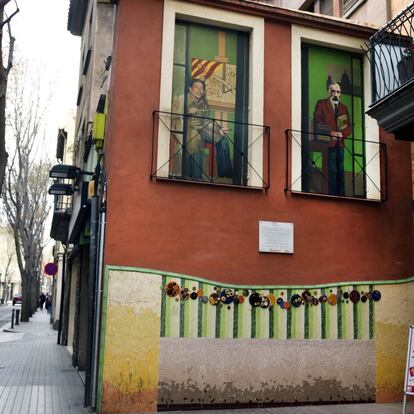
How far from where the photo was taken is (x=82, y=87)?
1875 cm

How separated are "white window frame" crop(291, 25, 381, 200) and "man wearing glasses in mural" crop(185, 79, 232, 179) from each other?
1252 millimetres

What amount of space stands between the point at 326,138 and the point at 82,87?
10550mm

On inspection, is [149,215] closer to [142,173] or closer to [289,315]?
[142,173]

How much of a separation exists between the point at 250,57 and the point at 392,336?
5652 mm

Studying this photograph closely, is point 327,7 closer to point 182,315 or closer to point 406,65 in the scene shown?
point 406,65

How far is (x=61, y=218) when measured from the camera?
741 inches

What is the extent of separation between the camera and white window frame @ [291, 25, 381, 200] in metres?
10.3

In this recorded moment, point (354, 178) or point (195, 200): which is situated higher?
point (354, 178)

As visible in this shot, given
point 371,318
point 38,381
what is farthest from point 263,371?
point 38,381

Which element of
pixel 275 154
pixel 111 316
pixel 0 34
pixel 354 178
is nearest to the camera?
pixel 0 34

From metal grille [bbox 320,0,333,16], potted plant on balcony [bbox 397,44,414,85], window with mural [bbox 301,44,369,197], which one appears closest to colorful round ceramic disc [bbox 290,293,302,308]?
window with mural [bbox 301,44,369,197]

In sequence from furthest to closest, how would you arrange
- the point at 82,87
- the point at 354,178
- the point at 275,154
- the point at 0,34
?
the point at 82,87 → the point at 354,178 → the point at 275,154 → the point at 0,34

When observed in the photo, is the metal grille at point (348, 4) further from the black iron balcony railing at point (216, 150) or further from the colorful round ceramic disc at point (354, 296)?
the colorful round ceramic disc at point (354, 296)

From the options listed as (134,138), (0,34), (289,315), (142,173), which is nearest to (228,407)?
(289,315)
